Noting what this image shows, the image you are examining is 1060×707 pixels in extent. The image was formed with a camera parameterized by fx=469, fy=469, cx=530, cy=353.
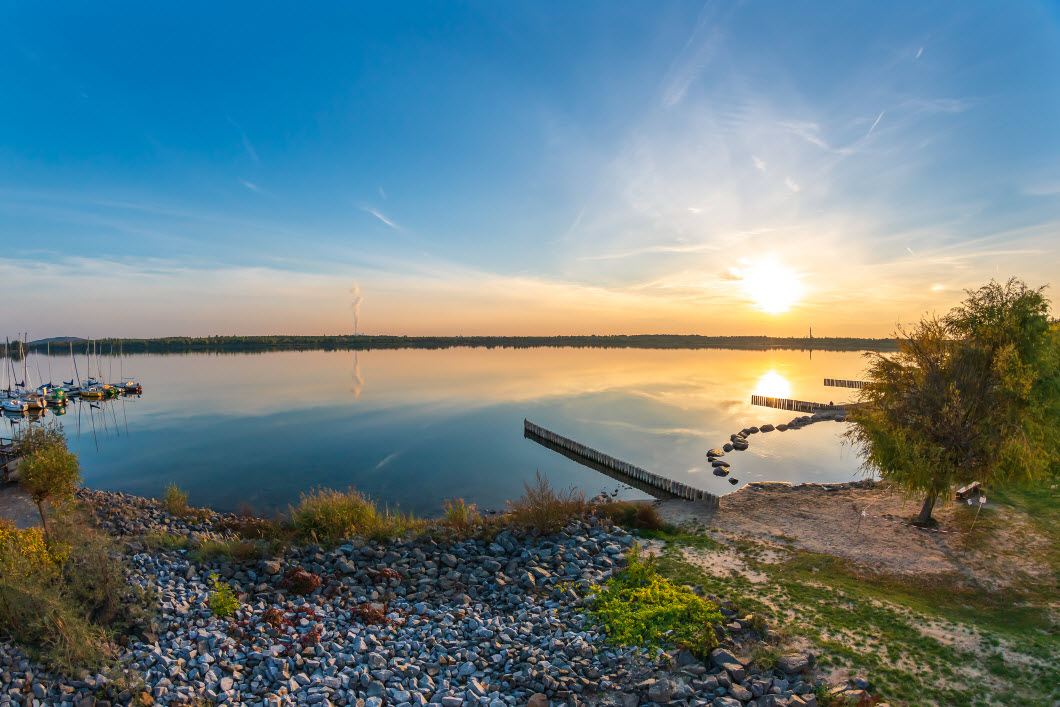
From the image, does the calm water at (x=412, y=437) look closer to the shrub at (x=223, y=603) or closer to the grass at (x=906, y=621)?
the shrub at (x=223, y=603)

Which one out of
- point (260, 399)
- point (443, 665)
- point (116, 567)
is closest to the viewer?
point (443, 665)

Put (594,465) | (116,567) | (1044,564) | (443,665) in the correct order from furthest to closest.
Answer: (594,465) < (1044,564) < (116,567) < (443,665)

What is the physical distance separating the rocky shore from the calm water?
35.5ft

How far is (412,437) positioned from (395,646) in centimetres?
3048

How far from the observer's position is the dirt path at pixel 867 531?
44.4 ft

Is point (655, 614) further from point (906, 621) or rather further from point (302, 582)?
point (302, 582)

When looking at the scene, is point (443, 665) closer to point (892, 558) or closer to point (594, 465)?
point (892, 558)

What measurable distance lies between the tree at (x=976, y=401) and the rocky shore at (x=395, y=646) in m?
11.6

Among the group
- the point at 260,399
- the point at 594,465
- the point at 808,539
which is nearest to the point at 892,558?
the point at 808,539

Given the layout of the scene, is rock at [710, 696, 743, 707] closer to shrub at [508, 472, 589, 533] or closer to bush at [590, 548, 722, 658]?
bush at [590, 548, 722, 658]

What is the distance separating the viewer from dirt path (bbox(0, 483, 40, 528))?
59.4 ft

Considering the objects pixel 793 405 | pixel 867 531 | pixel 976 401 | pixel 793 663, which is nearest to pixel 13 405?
pixel 793 663

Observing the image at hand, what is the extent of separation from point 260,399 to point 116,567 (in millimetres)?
52899

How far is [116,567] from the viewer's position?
10.4 m
